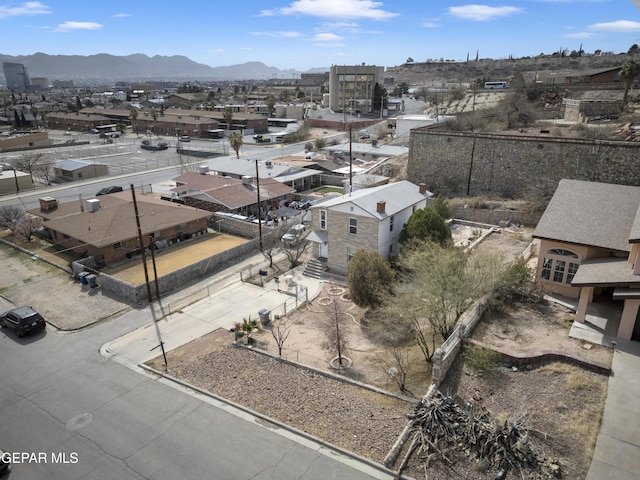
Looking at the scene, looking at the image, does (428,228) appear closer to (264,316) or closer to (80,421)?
(264,316)

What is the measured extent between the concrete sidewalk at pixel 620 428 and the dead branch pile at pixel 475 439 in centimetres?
142

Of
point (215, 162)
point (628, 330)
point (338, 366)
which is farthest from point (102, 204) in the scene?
point (628, 330)

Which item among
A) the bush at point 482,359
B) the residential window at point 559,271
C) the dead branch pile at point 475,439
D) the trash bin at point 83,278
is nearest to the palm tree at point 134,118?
the trash bin at point 83,278

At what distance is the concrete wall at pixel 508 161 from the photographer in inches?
1432

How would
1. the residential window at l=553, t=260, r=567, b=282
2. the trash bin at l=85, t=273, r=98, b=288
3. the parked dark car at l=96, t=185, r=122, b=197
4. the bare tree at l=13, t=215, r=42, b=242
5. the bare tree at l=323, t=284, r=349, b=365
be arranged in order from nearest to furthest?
the bare tree at l=323, t=284, r=349, b=365
the residential window at l=553, t=260, r=567, b=282
the trash bin at l=85, t=273, r=98, b=288
the bare tree at l=13, t=215, r=42, b=242
the parked dark car at l=96, t=185, r=122, b=197

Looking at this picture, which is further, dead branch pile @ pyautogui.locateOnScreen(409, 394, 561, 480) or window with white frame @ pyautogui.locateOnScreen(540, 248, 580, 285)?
window with white frame @ pyautogui.locateOnScreen(540, 248, 580, 285)

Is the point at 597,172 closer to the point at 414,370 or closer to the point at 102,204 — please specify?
the point at 414,370

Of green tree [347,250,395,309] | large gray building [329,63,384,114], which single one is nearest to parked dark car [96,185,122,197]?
green tree [347,250,395,309]

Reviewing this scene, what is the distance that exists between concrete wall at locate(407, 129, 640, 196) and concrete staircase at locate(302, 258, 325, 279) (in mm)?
18897

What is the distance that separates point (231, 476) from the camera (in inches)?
543

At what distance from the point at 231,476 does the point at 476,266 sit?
48.5 ft

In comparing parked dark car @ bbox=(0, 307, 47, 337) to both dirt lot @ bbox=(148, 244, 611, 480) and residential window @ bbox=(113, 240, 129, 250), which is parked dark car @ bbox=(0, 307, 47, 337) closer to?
dirt lot @ bbox=(148, 244, 611, 480)

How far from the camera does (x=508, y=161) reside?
1606 inches

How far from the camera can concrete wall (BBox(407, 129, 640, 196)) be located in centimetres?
3638
